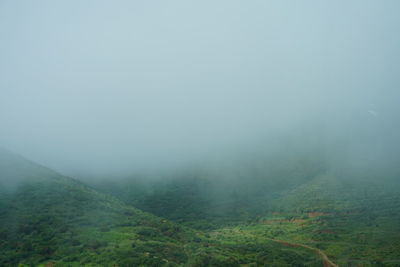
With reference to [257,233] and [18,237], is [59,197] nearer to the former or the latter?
[18,237]

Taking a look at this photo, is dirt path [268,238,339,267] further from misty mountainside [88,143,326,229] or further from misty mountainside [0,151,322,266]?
misty mountainside [88,143,326,229]

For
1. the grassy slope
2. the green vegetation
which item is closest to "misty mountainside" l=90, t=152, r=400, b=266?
the grassy slope

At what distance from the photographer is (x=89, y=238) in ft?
144

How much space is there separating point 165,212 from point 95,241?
66.7 m

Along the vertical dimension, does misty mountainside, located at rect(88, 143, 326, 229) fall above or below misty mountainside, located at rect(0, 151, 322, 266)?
above

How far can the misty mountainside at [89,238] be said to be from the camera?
126ft

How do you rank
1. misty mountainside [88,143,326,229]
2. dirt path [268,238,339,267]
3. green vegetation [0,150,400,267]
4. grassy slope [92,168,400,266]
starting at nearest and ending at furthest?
green vegetation [0,150,400,267], dirt path [268,238,339,267], grassy slope [92,168,400,266], misty mountainside [88,143,326,229]

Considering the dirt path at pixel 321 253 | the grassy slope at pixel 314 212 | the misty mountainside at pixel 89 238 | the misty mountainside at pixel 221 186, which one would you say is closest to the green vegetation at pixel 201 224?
the misty mountainside at pixel 89 238

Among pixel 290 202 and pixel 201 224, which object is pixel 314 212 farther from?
pixel 201 224

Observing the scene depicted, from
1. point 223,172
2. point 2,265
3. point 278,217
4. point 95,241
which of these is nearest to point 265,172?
point 223,172

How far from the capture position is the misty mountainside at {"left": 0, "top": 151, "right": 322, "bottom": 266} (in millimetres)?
38406

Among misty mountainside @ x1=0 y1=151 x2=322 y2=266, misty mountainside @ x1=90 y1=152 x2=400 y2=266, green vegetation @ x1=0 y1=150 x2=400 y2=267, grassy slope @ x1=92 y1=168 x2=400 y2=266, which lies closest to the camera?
misty mountainside @ x1=0 y1=151 x2=322 y2=266

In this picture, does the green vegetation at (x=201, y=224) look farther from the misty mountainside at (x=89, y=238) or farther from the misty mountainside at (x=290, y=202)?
the misty mountainside at (x=290, y=202)

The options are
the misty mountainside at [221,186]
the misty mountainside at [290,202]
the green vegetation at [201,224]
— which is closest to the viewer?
the green vegetation at [201,224]
